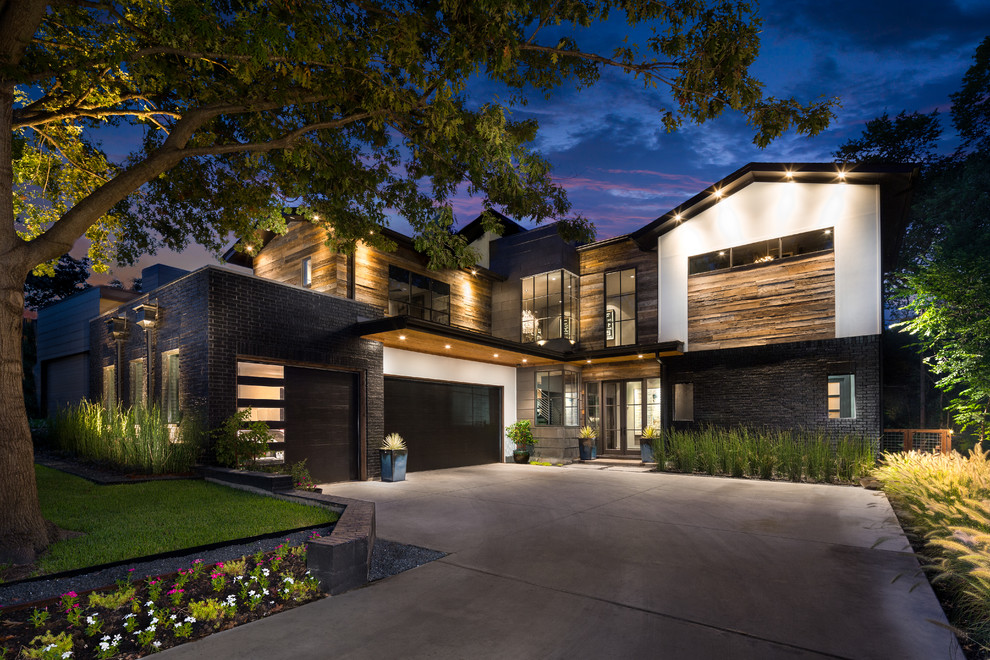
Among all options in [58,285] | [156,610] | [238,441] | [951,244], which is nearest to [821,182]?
[951,244]

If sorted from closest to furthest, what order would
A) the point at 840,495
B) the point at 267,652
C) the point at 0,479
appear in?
the point at 267,652, the point at 0,479, the point at 840,495

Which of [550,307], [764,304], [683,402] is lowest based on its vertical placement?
[683,402]

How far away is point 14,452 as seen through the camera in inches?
172

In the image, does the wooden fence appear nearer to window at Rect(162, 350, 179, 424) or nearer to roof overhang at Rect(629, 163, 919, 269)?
roof overhang at Rect(629, 163, 919, 269)

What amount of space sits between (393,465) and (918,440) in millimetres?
12177

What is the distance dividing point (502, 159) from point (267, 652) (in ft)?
18.2

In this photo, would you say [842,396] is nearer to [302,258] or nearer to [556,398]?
[556,398]

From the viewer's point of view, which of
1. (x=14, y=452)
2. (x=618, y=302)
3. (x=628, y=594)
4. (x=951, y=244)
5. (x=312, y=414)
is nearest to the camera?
(x=628, y=594)

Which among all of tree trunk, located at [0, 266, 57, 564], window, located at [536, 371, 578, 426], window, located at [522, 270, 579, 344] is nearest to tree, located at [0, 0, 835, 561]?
tree trunk, located at [0, 266, 57, 564]

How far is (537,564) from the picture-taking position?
4.94 m

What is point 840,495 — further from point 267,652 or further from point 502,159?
point 267,652

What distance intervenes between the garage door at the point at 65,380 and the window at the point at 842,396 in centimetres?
2058

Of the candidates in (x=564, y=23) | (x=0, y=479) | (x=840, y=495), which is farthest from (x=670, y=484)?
(x=0, y=479)

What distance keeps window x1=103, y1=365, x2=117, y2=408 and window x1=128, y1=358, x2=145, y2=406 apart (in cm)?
154
